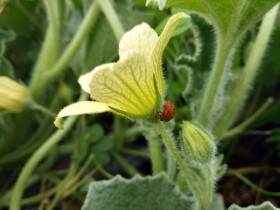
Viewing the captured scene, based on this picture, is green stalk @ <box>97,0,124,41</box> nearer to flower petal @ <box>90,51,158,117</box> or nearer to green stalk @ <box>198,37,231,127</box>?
green stalk @ <box>198,37,231,127</box>

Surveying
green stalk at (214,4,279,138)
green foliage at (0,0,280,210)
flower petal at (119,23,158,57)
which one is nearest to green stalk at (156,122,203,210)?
green foliage at (0,0,280,210)

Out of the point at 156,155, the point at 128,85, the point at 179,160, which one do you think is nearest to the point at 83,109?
the point at 128,85

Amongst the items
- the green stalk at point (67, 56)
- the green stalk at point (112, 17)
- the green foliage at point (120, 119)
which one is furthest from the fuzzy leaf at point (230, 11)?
the green stalk at point (67, 56)

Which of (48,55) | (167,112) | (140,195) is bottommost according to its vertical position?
(140,195)

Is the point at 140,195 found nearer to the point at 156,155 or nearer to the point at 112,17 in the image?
the point at 156,155

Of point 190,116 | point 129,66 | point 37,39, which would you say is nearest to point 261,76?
point 190,116

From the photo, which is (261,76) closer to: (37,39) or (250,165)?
(250,165)
